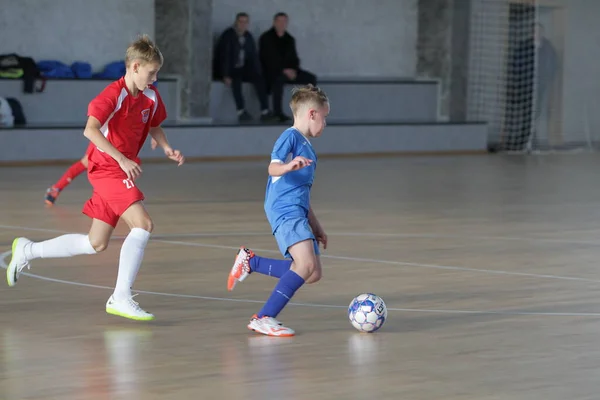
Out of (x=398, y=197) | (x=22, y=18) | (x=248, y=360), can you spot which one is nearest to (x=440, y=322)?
(x=248, y=360)

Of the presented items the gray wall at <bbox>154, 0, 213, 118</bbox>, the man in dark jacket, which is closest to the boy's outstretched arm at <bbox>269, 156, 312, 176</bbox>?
the gray wall at <bbox>154, 0, 213, 118</bbox>

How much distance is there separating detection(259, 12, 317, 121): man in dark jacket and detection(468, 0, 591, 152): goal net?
12.8ft

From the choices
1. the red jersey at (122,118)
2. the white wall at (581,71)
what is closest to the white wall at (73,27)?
the white wall at (581,71)

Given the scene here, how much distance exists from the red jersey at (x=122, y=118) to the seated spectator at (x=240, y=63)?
37.6 feet

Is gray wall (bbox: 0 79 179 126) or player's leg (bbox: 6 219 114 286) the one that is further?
gray wall (bbox: 0 79 179 126)

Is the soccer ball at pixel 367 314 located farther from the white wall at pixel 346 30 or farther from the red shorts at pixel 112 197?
the white wall at pixel 346 30

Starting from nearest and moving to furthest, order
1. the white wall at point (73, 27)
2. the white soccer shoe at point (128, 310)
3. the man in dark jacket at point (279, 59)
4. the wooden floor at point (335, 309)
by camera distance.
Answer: the wooden floor at point (335, 309)
the white soccer shoe at point (128, 310)
the white wall at point (73, 27)
the man in dark jacket at point (279, 59)

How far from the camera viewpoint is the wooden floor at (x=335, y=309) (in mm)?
4414

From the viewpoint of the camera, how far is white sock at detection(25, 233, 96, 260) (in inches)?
228

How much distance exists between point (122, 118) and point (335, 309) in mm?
1452

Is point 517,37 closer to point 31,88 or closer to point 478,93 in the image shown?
point 478,93

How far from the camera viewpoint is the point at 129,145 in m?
5.77

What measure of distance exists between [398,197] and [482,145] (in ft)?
25.2

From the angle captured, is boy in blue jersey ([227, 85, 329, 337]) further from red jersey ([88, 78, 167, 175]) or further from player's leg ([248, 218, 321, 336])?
red jersey ([88, 78, 167, 175])
